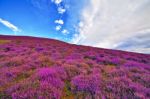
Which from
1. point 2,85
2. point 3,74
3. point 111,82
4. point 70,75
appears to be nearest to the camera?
point 2,85

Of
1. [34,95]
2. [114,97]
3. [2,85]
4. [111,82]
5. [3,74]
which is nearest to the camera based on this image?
[34,95]

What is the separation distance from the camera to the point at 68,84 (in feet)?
20.4

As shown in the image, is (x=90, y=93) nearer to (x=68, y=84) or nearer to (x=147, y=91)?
(x=68, y=84)

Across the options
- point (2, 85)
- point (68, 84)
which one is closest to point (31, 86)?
point (2, 85)

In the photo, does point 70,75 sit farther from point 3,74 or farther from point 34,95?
point 3,74

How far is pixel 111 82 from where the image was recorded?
20.4 feet

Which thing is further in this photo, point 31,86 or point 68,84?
point 68,84

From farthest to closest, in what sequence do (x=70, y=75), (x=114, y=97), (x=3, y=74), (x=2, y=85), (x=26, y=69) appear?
(x=26, y=69)
(x=70, y=75)
(x=3, y=74)
(x=2, y=85)
(x=114, y=97)

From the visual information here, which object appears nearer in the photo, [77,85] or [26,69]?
[77,85]

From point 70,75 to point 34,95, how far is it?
275 cm

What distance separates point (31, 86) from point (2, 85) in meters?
1.30

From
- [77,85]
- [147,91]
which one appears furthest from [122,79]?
[77,85]

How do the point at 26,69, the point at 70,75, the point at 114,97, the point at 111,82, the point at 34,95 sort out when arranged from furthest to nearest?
the point at 26,69 < the point at 70,75 < the point at 111,82 < the point at 114,97 < the point at 34,95

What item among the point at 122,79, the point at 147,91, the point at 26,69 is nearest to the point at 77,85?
the point at 122,79
